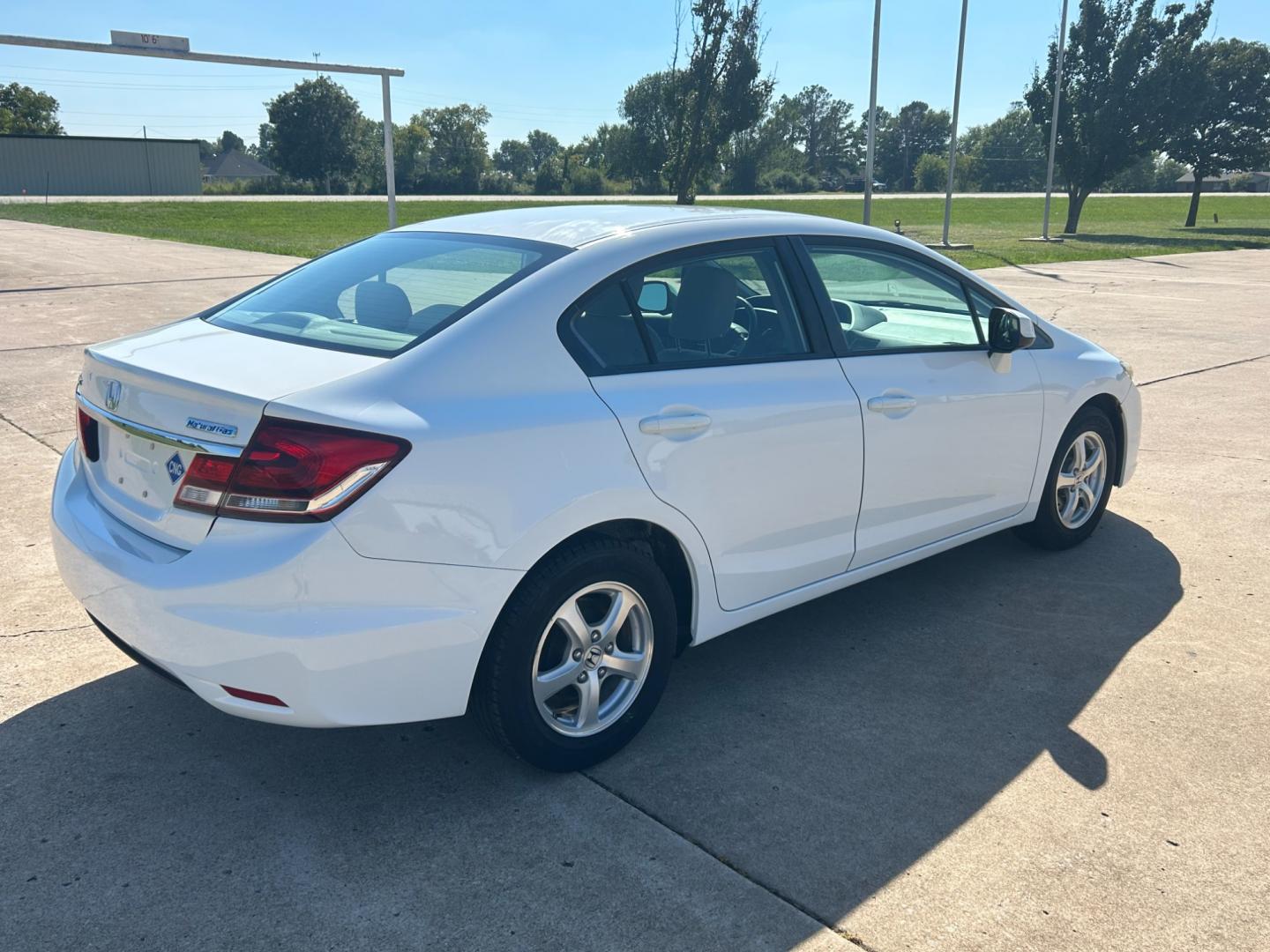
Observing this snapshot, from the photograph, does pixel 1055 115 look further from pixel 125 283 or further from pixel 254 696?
pixel 254 696

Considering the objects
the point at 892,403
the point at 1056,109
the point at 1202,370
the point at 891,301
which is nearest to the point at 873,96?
the point at 1056,109

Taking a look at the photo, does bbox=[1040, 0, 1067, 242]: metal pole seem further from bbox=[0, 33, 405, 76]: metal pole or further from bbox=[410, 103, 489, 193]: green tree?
bbox=[410, 103, 489, 193]: green tree

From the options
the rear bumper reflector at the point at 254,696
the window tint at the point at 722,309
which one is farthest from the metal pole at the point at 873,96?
the rear bumper reflector at the point at 254,696

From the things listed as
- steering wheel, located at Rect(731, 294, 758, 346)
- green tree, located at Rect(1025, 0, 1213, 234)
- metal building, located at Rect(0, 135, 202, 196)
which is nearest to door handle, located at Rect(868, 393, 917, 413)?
steering wheel, located at Rect(731, 294, 758, 346)

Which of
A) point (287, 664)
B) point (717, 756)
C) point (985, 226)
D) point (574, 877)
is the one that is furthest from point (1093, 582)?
point (985, 226)

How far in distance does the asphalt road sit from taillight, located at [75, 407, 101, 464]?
0.86m

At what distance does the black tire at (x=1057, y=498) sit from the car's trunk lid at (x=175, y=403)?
3.29 meters

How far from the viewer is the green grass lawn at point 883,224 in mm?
26609

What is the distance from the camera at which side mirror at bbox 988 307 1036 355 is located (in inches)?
172

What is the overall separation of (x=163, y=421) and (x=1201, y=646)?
12.2 feet

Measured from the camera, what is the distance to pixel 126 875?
2.74m

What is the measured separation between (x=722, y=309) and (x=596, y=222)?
0.51 metres

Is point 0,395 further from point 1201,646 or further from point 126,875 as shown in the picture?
point 1201,646

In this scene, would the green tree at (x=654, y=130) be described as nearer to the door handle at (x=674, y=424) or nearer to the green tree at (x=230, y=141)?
the door handle at (x=674, y=424)
